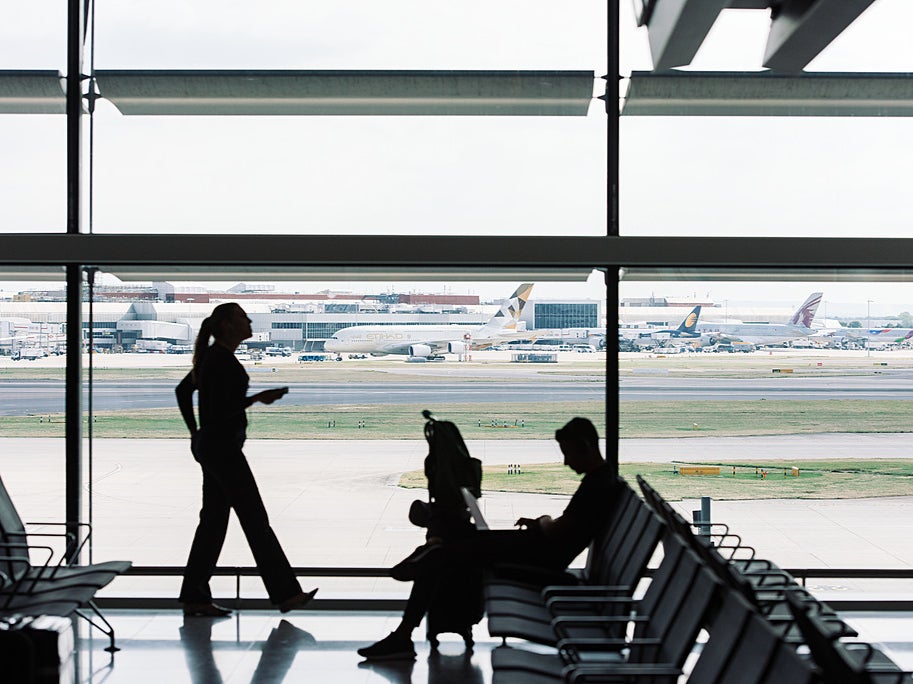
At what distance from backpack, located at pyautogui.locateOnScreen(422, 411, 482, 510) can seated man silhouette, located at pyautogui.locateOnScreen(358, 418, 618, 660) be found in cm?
24

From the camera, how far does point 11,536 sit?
182 inches

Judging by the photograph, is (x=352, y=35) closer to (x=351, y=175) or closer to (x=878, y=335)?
(x=351, y=175)

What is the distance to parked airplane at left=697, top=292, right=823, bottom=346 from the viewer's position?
221 inches

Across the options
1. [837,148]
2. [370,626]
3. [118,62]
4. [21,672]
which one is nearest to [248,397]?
[370,626]

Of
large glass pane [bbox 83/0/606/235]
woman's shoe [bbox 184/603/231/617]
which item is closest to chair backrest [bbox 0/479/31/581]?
woman's shoe [bbox 184/603/231/617]

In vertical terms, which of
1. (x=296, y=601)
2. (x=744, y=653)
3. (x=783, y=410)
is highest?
(x=744, y=653)

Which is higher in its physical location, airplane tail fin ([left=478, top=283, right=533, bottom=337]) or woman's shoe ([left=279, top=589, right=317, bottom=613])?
airplane tail fin ([left=478, top=283, right=533, bottom=337])

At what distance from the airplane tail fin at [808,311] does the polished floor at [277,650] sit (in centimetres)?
168

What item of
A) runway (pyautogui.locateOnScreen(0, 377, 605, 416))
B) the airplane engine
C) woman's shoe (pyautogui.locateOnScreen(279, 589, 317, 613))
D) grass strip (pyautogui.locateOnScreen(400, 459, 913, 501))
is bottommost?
grass strip (pyautogui.locateOnScreen(400, 459, 913, 501))

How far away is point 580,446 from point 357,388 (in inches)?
85.7

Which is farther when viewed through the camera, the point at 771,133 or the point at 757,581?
the point at 771,133

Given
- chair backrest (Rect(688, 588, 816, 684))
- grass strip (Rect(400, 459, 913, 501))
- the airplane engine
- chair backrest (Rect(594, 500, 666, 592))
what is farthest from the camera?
grass strip (Rect(400, 459, 913, 501))

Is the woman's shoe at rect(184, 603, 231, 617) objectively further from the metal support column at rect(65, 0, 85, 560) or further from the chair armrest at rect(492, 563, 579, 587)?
the chair armrest at rect(492, 563, 579, 587)

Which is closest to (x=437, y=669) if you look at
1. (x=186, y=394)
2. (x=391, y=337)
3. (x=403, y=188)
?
(x=186, y=394)
